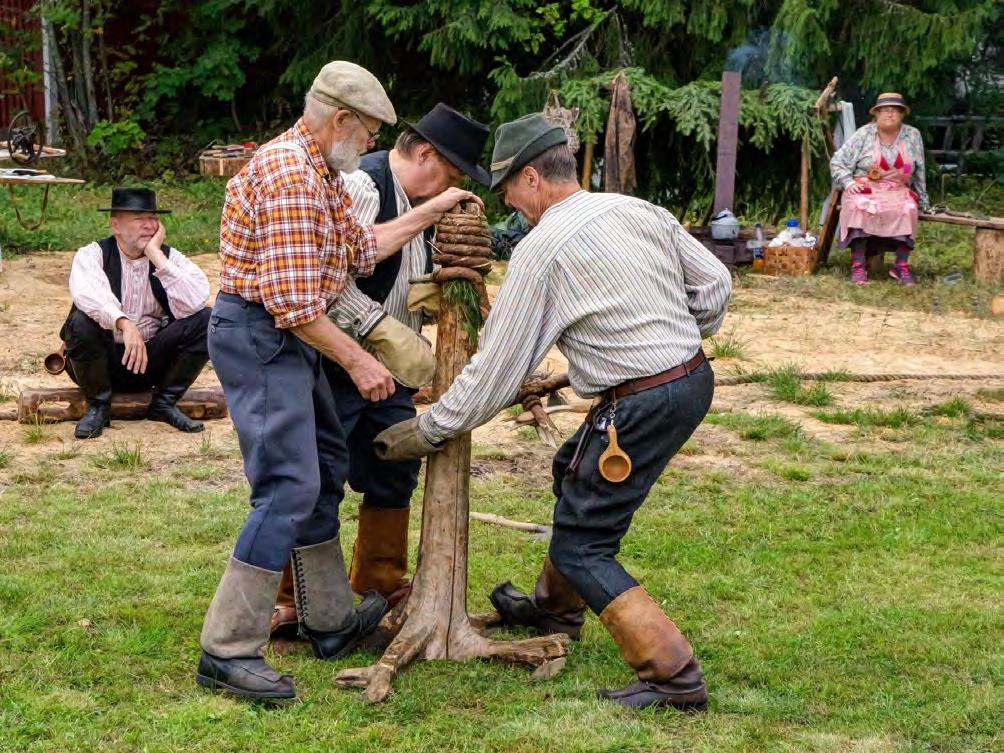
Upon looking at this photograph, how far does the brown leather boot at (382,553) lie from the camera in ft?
16.8

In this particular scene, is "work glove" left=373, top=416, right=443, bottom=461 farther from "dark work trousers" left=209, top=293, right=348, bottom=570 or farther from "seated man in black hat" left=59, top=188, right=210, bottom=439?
"seated man in black hat" left=59, top=188, right=210, bottom=439

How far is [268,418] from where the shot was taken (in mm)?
4152

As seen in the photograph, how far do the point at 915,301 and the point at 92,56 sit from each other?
1086cm

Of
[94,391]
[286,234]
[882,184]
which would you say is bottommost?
[94,391]

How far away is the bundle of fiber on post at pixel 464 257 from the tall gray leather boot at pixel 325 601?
85 centimetres

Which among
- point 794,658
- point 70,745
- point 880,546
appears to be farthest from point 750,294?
point 70,745

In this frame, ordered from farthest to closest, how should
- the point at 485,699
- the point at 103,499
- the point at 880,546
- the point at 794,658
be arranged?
1. the point at 103,499
2. the point at 880,546
3. the point at 794,658
4. the point at 485,699

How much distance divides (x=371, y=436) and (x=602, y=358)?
1083mm

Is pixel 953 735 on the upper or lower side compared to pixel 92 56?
lower

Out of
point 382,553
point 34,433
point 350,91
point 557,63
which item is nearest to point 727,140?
point 557,63

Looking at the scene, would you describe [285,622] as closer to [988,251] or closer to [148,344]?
[148,344]

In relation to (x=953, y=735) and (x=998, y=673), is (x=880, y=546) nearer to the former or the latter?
(x=998, y=673)

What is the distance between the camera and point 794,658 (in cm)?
472

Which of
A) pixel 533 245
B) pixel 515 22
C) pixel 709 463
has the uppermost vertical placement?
pixel 515 22
